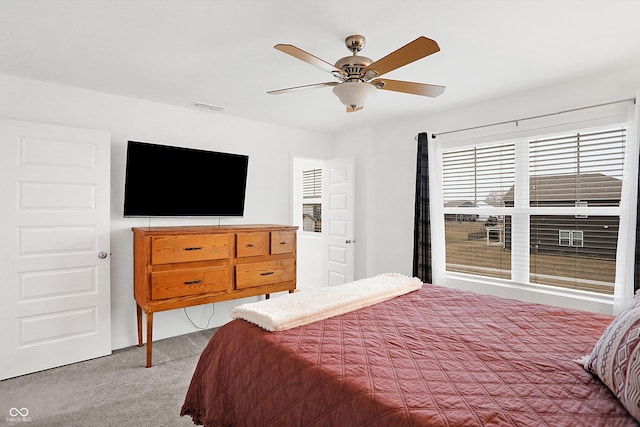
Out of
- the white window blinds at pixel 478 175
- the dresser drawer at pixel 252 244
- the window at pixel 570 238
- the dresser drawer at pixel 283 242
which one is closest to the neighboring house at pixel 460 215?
the white window blinds at pixel 478 175

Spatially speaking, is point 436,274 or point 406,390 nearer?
point 406,390

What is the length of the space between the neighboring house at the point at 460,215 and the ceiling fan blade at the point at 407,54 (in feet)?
7.30

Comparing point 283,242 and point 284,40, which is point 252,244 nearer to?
point 283,242

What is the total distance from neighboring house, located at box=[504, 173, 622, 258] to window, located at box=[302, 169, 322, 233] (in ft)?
9.98

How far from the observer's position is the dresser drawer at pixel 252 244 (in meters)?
3.43

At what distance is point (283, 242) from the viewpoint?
3758mm

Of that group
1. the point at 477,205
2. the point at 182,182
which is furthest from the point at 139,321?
the point at 477,205

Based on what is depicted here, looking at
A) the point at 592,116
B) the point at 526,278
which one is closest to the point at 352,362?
the point at 526,278

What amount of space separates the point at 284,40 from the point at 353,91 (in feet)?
1.95

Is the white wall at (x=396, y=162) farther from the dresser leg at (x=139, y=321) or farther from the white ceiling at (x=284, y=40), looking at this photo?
the dresser leg at (x=139, y=321)

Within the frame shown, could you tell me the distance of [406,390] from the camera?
116 centimetres

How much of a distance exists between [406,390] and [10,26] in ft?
9.42

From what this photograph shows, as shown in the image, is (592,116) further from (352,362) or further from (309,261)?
(309,261)

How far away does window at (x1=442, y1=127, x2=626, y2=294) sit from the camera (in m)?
2.90
